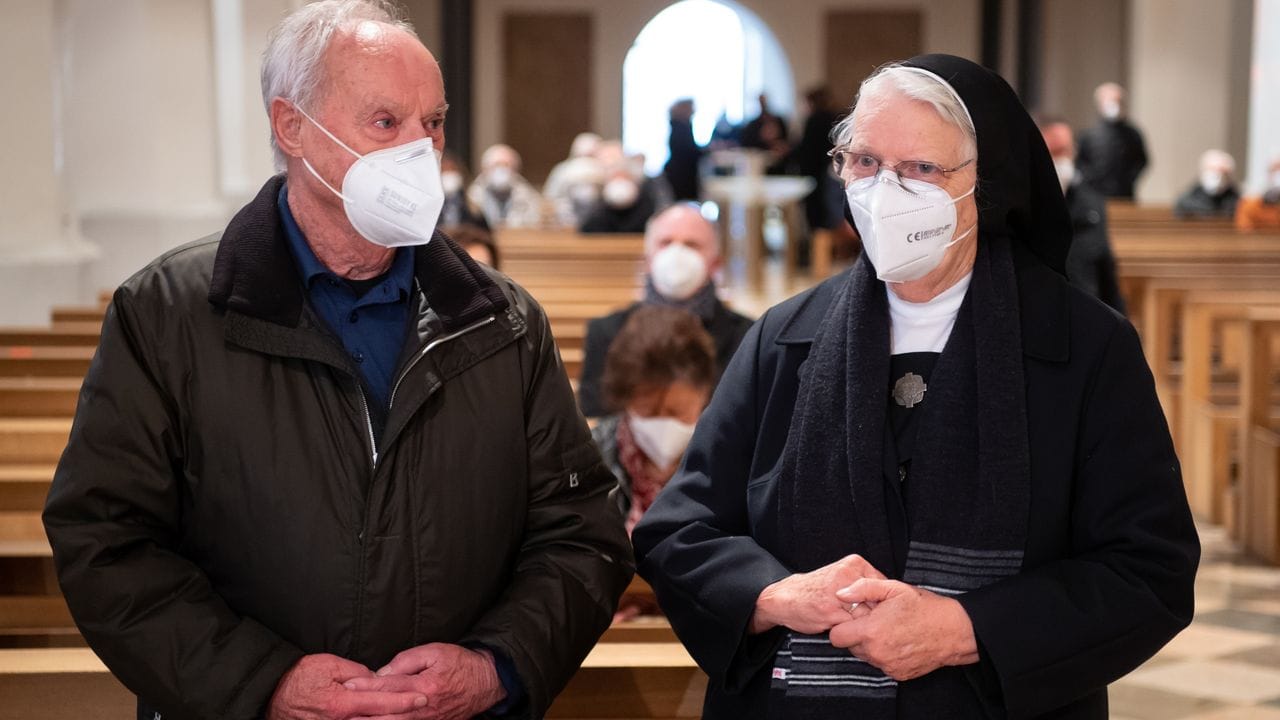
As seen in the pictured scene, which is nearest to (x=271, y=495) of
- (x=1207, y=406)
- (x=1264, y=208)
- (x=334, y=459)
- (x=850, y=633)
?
(x=334, y=459)

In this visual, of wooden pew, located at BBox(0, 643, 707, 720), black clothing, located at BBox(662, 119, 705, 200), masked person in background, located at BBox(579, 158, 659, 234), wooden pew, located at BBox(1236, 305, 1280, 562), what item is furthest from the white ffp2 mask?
black clothing, located at BBox(662, 119, 705, 200)

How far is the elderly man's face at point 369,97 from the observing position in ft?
7.09

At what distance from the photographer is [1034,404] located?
83.7 inches

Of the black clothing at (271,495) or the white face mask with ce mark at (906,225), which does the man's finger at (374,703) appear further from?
the white face mask with ce mark at (906,225)

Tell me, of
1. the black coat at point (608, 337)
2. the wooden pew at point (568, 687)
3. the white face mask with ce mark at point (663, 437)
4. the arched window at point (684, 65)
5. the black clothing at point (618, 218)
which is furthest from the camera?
the arched window at point (684, 65)

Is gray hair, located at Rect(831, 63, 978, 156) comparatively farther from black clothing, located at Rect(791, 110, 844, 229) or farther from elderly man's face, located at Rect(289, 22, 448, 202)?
black clothing, located at Rect(791, 110, 844, 229)

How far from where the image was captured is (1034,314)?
2178 mm

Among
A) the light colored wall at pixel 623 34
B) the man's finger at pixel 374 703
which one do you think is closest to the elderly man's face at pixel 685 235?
the man's finger at pixel 374 703

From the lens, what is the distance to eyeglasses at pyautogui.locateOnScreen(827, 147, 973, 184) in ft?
7.21

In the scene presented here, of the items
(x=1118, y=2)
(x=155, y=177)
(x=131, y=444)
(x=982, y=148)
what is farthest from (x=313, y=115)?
(x=1118, y=2)

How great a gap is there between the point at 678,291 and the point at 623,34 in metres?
18.8

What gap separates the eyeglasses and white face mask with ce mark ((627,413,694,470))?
52.2 inches

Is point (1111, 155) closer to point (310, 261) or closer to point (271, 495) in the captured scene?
point (310, 261)

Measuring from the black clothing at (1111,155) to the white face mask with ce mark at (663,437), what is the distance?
11989 millimetres
